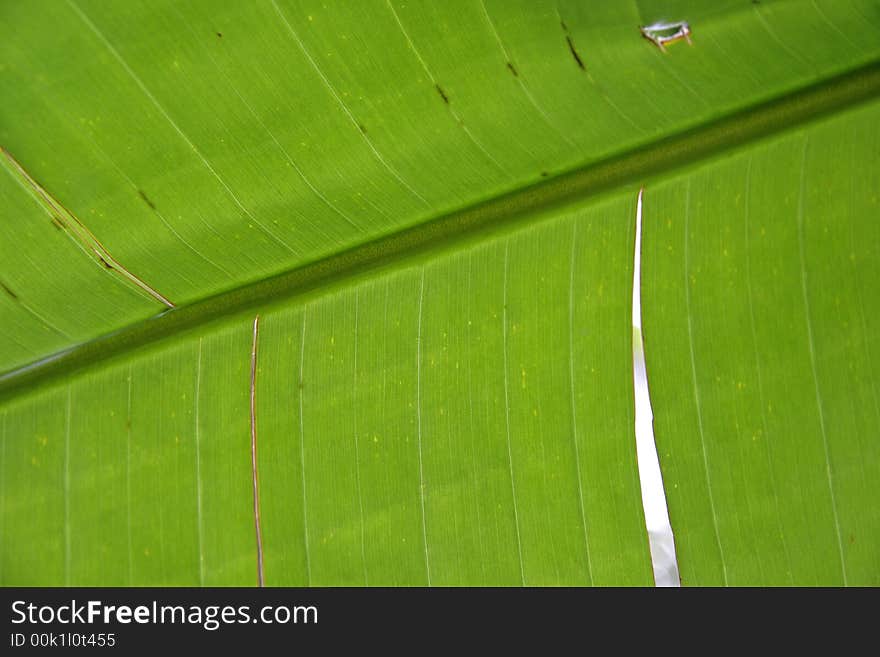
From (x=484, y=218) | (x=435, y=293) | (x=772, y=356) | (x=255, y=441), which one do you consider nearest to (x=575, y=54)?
(x=484, y=218)

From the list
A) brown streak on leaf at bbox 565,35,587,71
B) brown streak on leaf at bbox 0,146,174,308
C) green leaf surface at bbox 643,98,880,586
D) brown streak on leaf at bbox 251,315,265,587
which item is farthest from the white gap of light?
brown streak on leaf at bbox 0,146,174,308

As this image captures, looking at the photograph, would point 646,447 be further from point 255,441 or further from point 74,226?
point 74,226

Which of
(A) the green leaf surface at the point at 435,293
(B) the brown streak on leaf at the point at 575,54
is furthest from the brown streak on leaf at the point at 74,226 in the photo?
(B) the brown streak on leaf at the point at 575,54

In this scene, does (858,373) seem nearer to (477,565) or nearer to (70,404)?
(477,565)

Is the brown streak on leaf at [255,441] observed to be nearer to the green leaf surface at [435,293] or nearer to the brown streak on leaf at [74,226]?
the green leaf surface at [435,293]

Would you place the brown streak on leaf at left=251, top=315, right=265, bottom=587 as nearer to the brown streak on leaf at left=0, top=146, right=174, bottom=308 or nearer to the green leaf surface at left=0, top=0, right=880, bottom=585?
the green leaf surface at left=0, top=0, right=880, bottom=585

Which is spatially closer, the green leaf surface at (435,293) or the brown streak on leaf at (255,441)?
the green leaf surface at (435,293)
